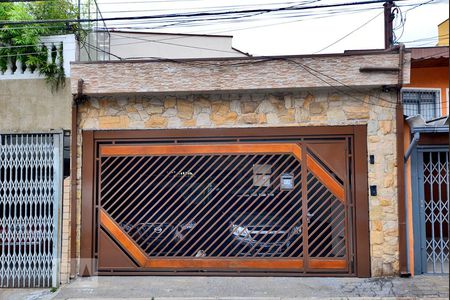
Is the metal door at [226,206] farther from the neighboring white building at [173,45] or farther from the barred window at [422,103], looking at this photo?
the neighboring white building at [173,45]

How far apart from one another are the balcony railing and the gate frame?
20.5ft

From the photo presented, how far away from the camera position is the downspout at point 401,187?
6672 mm

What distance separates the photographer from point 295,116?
707cm

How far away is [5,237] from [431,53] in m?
10.8

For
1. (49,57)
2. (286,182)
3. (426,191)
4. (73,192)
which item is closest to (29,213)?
(73,192)

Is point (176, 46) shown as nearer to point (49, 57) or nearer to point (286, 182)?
point (49, 57)

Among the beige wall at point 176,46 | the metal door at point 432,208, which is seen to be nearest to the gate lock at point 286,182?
the metal door at point 432,208

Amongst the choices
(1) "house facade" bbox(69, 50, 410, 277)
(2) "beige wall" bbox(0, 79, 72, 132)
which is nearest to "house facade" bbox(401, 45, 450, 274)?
(1) "house facade" bbox(69, 50, 410, 277)

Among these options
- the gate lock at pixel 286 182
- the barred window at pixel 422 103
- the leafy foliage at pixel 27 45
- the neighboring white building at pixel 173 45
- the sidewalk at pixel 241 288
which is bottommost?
the sidewalk at pixel 241 288

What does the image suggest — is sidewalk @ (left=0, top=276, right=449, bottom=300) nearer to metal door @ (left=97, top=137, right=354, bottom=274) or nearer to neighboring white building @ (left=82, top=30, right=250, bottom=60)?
metal door @ (left=97, top=137, right=354, bottom=274)

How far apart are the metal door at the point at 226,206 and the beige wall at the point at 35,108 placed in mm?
949

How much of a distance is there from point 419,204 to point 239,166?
10.3 feet

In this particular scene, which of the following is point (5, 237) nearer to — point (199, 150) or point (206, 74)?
point (199, 150)

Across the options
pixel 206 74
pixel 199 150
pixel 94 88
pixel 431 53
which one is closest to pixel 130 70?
pixel 94 88
